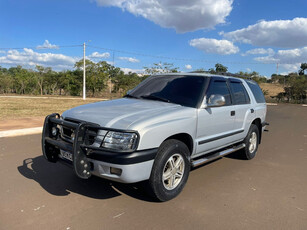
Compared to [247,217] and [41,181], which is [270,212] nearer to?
[247,217]

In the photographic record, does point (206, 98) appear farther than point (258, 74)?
No

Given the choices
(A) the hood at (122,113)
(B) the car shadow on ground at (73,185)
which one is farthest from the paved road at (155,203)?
(A) the hood at (122,113)

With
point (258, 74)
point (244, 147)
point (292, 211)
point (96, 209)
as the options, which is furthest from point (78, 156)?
point (258, 74)

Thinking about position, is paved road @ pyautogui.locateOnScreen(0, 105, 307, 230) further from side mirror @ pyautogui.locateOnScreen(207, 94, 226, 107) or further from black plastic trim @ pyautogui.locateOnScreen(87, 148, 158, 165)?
side mirror @ pyautogui.locateOnScreen(207, 94, 226, 107)

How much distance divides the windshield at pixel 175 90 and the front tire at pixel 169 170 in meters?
0.80

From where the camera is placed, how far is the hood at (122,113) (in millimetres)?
2948

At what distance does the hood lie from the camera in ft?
9.67

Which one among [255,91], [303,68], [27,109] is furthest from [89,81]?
[303,68]

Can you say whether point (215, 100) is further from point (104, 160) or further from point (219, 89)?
point (104, 160)

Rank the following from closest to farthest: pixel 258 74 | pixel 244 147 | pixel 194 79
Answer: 1. pixel 194 79
2. pixel 244 147
3. pixel 258 74

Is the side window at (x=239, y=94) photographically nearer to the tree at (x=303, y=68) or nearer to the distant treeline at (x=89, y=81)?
the distant treeline at (x=89, y=81)

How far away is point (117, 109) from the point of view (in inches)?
135

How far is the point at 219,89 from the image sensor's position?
4383mm

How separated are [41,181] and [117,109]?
178 cm
